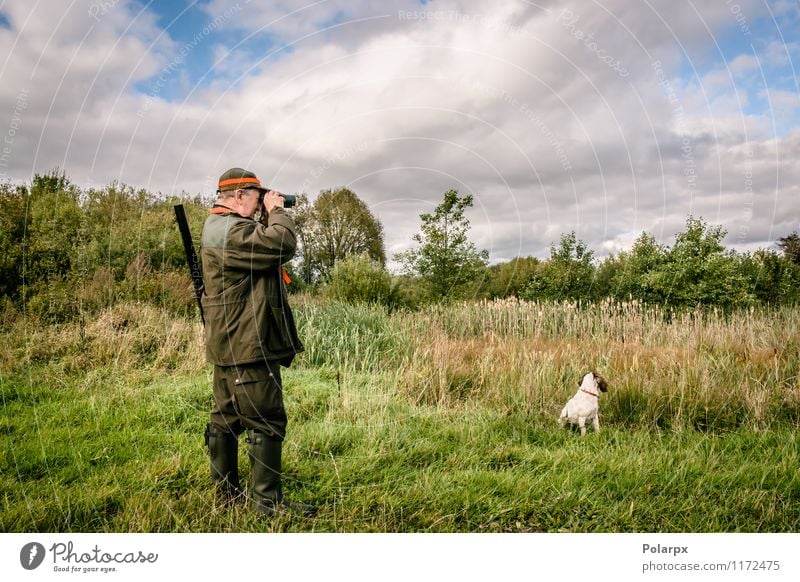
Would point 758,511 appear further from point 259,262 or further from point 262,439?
point 259,262

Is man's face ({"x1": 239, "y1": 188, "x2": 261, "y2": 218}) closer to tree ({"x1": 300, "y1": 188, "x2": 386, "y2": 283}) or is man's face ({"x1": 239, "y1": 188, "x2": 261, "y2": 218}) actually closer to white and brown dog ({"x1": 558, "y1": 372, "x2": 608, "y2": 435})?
white and brown dog ({"x1": 558, "y1": 372, "x2": 608, "y2": 435})

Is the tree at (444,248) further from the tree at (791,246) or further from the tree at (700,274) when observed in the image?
the tree at (791,246)

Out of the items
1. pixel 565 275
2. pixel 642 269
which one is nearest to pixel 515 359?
pixel 565 275

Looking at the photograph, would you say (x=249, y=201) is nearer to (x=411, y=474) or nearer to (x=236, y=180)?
(x=236, y=180)

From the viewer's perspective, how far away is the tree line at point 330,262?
761 cm

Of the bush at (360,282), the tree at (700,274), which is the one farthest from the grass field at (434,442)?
the tree at (700,274)

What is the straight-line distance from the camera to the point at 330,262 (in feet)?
27.6

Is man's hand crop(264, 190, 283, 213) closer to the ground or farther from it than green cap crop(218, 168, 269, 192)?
closer to the ground

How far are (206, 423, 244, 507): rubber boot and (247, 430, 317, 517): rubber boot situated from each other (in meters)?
0.17

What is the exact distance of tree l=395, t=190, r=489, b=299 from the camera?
756cm

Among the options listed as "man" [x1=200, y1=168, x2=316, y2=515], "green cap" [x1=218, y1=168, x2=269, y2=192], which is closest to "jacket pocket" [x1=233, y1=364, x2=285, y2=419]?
"man" [x1=200, y1=168, x2=316, y2=515]
